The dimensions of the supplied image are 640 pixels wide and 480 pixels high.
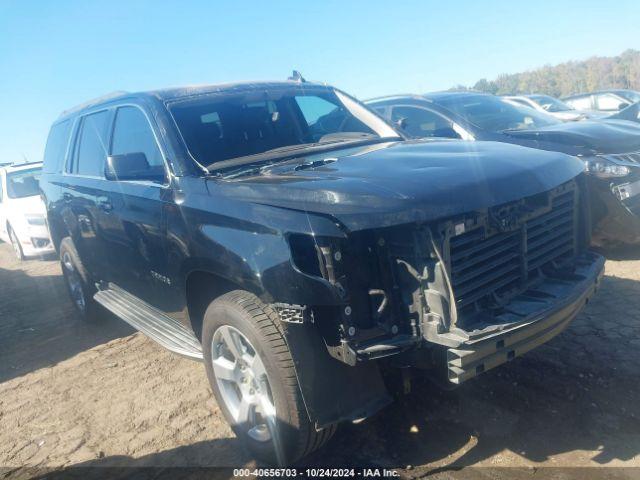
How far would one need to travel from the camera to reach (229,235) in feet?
8.38

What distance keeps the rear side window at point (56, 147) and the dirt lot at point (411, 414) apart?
2136 mm

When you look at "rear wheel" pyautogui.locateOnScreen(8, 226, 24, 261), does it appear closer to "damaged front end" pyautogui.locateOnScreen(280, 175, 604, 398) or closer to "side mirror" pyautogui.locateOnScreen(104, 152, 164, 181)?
"side mirror" pyautogui.locateOnScreen(104, 152, 164, 181)

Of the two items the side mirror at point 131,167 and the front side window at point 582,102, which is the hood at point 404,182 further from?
the front side window at point 582,102

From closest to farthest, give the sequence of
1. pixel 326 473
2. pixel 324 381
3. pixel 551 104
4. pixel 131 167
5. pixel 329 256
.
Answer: pixel 329 256, pixel 324 381, pixel 326 473, pixel 131 167, pixel 551 104

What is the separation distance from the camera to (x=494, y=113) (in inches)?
249

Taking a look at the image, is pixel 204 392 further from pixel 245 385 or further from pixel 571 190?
pixel 571 190

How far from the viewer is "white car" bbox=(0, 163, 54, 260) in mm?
Result: 9156

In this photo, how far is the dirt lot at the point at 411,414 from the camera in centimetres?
266

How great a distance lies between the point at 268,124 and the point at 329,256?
1873mm

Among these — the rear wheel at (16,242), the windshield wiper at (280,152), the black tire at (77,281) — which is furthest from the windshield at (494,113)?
the rear wheel at (16,242)

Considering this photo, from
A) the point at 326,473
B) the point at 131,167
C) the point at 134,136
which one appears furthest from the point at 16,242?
the point at 326,473

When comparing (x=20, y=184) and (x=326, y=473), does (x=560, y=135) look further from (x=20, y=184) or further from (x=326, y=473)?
(x=20, y=184)

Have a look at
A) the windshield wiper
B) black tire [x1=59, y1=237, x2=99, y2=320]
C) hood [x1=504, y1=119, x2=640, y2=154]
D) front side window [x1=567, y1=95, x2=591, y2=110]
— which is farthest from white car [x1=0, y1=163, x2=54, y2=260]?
front side window [x1=567, y1=95, x2=591, y2=110]

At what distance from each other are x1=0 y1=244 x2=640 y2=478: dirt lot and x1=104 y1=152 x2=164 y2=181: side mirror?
1626 millimetres
